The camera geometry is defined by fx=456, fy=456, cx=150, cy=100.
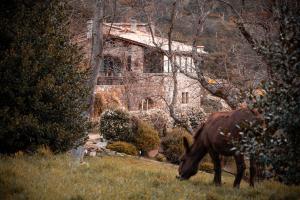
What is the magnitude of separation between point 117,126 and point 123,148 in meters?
1.61

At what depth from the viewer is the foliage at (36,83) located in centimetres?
1080

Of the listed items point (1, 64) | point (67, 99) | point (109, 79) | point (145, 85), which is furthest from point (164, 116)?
point (1, 64)

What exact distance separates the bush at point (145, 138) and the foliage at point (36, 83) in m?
13.1

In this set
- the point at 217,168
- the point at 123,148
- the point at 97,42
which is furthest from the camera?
the point at 123,148

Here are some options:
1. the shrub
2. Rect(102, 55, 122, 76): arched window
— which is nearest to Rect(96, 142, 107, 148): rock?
the shrub

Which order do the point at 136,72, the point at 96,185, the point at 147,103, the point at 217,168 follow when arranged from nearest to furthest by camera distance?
the point at 96,185 < the point at 217,168 < the point at 147,103 < the point at 136,72

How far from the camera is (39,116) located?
38.0ft

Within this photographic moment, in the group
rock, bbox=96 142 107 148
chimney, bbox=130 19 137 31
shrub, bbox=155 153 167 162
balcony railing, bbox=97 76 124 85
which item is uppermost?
chimney, bbox=130 19 137 31

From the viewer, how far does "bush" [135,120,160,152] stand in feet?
85.5

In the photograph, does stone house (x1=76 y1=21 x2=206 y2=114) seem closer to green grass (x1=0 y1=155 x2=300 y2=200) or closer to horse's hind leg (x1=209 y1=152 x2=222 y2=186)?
horse's hind leg (x1=209 y1=152 x2=222 y2=186)

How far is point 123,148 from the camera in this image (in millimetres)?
25000

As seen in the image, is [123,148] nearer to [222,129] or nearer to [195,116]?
[195,116]

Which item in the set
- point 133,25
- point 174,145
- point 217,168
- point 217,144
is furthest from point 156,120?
point 217,144

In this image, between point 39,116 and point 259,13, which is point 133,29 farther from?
point 39,116
